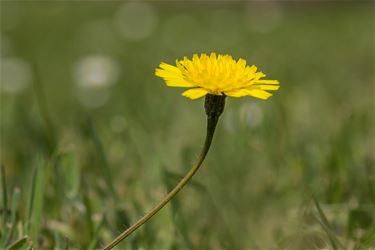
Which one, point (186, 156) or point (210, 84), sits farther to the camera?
point (186, 156)

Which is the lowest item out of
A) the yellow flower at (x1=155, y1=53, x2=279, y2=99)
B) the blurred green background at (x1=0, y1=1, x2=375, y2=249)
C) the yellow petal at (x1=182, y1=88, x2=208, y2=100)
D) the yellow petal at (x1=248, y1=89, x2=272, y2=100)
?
the blurred green background at (x1=0, y1=1, x2=375, y2=249)

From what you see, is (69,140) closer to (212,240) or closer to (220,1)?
(212,240)

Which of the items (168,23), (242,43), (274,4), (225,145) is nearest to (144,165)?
(225,145)

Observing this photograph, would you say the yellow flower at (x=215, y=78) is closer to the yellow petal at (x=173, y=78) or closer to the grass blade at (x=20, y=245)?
the yellow petal at (x=173, y=78)

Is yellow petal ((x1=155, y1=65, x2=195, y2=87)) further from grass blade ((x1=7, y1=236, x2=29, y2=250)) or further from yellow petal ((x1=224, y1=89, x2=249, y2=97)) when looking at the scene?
grass blade ((x1=7, y1=236, x2=29, y2=250))

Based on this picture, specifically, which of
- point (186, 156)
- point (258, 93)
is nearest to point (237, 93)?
point (258, 93)

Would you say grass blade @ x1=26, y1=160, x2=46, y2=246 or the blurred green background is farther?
the blurred green background

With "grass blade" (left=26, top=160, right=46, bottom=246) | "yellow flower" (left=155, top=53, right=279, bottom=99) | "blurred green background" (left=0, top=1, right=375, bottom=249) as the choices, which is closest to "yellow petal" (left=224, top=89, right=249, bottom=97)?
"yellow flower" (left=155, top=53, right=279, bottom=99)

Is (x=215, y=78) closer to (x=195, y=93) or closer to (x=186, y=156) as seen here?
(x=195, y=93)
